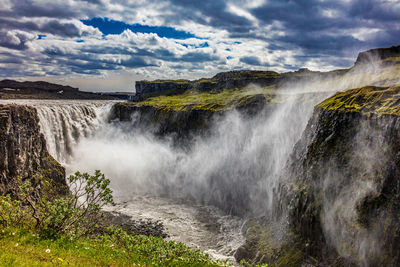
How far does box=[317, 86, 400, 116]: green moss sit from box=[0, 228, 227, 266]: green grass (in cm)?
1496

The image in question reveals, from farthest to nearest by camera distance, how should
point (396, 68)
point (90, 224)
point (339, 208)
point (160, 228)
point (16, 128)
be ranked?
point (396, 68) < point (160, 228) < point (16, 128) < point (339, 208) < point (90, 224)

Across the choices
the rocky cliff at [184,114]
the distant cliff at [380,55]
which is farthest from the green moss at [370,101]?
the distant cliff at [380,55]

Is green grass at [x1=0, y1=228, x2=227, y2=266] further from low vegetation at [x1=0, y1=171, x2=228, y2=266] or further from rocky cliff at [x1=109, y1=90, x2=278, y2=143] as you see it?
rocky cliff at [x1=109, y1=90, x2=278, y2=143]

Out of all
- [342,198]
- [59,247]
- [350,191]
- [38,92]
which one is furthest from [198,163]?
[38,92]

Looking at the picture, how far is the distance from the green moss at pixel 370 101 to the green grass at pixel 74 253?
15.0 metres

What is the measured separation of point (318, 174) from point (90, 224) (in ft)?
55.3

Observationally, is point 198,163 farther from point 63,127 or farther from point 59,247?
point 59,247

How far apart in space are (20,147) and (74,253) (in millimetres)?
20234

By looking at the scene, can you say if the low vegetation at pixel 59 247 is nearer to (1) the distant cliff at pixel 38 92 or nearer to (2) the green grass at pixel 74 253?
(2) the green grass at pixel 74 253

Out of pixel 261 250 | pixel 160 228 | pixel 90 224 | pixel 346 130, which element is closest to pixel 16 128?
pixel 90 224

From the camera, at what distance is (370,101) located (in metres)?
20.4

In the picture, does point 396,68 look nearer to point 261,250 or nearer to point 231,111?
point 231,111

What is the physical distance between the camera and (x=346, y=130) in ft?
68.7

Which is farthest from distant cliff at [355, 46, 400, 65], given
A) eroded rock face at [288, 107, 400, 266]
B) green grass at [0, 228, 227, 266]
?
green grass at [0, 228, 227, 266]
